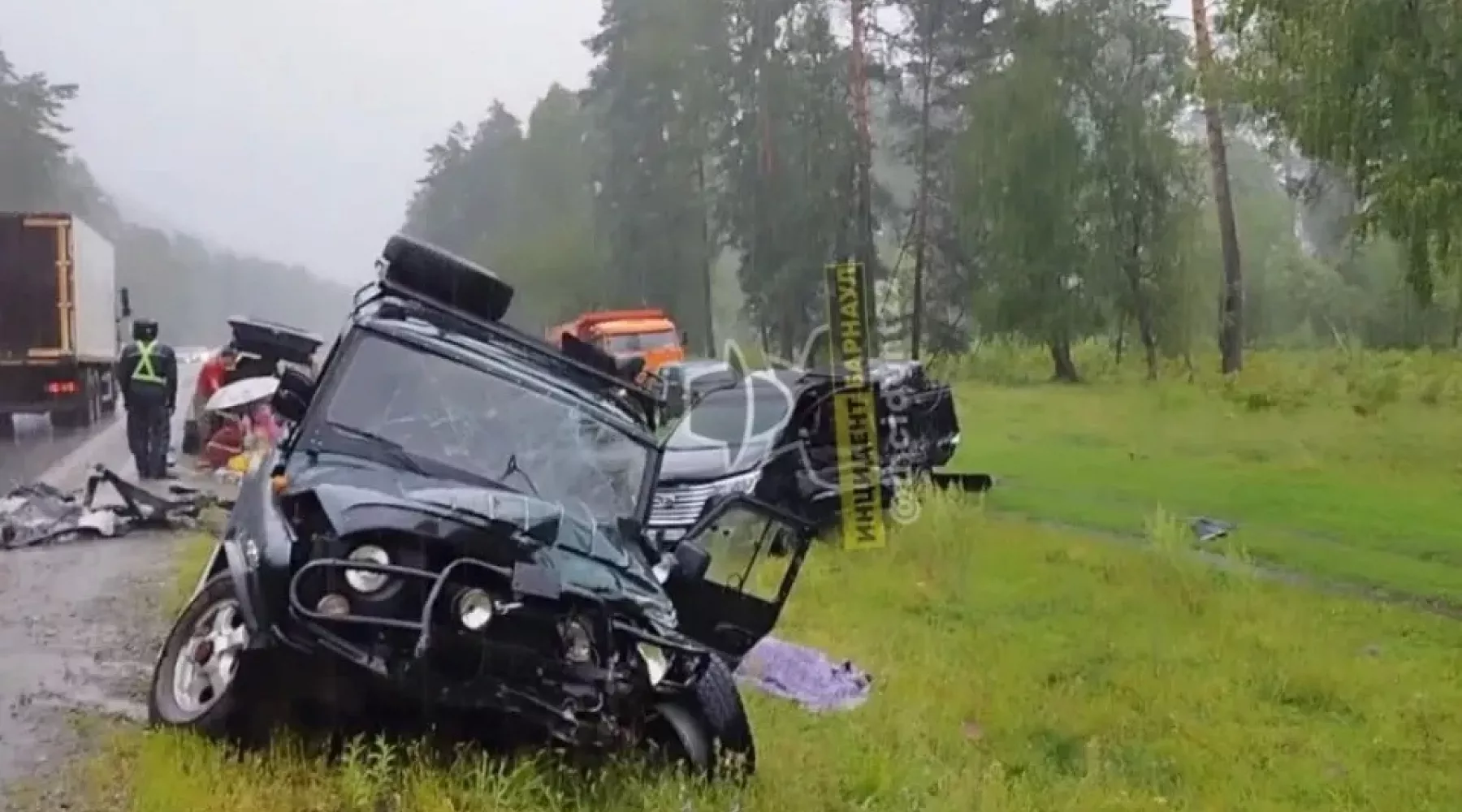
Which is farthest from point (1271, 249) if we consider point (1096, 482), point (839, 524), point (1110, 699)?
point (1110, 699)

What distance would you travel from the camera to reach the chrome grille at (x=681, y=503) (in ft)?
36.9

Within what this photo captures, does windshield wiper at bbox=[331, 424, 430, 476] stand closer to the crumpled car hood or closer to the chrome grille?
the crumpled car hood

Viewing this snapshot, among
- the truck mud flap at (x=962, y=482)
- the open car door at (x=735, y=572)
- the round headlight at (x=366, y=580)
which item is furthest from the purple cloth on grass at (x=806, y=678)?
the truck mud flap at (x=962, y=482)

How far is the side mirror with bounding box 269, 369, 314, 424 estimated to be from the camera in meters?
6.68

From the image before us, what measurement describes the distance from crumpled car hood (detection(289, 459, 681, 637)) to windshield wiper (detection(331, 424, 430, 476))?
8 cm

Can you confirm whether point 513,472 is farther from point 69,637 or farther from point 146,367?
point 146,367

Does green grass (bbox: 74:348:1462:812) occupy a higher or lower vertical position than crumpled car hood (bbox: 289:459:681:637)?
lower

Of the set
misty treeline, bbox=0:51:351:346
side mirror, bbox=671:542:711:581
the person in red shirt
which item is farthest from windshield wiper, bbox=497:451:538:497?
misty treeline, bbox=0:51:351:346

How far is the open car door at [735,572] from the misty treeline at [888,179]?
777 inches

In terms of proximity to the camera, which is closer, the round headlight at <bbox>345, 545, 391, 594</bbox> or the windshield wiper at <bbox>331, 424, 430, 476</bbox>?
the round headlight at <bbox>345, 545, 391, 594</bbox>

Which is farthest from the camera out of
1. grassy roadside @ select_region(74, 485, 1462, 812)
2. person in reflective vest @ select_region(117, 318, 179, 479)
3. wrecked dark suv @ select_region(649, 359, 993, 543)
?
person in reflective vest @ select_region(117, 318, 179, 479)

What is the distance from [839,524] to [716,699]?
6.98 metres

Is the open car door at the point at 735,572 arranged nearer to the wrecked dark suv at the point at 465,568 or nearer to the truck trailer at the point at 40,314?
the wrecked dark suv at the point at 465,568

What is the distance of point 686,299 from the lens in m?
39.4
